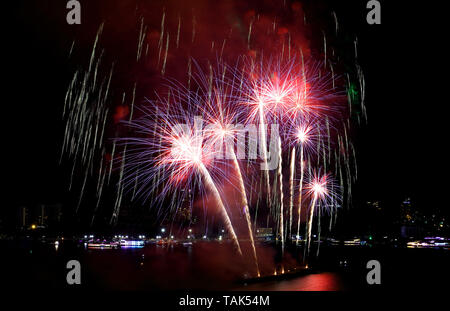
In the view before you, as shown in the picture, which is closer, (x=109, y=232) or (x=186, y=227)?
(x=109, y=232)

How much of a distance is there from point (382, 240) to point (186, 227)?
6295 centimetres

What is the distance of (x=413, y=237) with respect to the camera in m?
73.2
